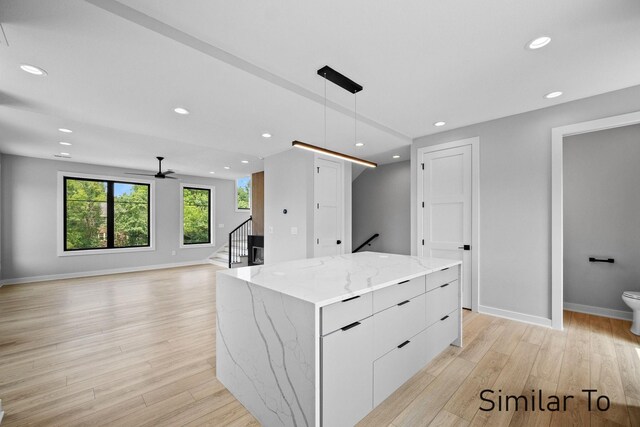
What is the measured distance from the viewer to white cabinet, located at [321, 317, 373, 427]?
4.90 ft

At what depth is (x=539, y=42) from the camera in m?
2.11

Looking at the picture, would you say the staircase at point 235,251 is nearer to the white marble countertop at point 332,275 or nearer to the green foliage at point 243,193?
the green foliage at point 243,193

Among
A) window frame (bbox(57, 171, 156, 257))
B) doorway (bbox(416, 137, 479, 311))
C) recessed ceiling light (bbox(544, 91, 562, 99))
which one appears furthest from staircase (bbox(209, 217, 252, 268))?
recessed ceiling light (bbox(544, 91, 562, 99))

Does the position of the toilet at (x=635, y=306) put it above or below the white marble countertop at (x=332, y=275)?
below

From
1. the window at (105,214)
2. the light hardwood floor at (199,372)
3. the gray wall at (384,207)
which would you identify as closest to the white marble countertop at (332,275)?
the light hardwood floor at (199,372)

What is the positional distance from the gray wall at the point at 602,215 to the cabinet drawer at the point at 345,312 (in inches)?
155

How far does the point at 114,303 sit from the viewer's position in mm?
4465

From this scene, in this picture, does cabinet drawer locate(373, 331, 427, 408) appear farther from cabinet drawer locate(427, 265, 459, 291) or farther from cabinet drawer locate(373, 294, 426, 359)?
cabinet drawer locate(427, 265, 459, 291)

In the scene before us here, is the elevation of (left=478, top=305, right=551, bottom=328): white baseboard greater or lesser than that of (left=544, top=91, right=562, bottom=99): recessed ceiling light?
lesser

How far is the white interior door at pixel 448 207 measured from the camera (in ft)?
13.0

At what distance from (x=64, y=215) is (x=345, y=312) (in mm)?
7675

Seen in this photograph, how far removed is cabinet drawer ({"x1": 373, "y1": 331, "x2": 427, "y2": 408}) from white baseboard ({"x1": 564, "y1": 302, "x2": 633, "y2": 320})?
3.08m

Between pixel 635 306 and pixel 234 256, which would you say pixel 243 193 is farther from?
pixel 635 306

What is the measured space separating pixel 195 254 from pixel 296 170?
16.8ft
